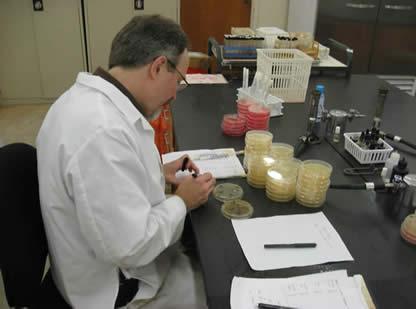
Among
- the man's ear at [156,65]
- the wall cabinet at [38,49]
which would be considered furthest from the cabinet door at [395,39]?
the man's ear at [156,65]

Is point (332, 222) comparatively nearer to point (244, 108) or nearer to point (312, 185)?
point (312, 185)

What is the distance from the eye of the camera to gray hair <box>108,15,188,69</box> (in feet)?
3.54

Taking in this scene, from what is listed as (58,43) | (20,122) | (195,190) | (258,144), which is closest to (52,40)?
(58,43)

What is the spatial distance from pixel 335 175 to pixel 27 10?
341cm

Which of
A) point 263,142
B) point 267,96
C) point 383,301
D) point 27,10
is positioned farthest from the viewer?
point 27,10

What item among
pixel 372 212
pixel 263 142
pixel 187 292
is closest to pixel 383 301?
pixel 372 212

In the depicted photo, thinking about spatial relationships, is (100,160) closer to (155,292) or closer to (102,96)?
(102,96)

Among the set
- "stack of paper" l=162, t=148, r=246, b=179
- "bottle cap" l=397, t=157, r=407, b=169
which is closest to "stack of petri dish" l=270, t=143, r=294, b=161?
"stack of paper" l=162, t=148, r=246, b=179

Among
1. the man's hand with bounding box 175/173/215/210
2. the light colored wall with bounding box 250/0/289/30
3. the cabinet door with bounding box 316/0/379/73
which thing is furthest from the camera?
the light colored wall with bounding box 250/0/289/30

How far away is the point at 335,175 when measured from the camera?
1410 mm

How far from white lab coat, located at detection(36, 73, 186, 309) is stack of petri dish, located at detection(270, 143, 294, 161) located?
41 cm

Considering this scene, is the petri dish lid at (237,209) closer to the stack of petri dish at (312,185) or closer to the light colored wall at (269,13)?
the stack of petri dish at (312,185)

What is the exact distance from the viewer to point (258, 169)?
1.31 metres

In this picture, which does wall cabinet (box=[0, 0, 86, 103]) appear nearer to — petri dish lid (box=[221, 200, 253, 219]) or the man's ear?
the man's ear
